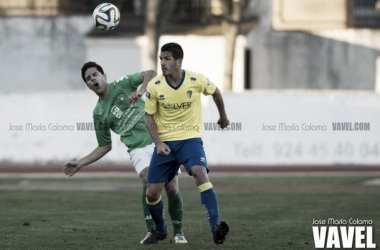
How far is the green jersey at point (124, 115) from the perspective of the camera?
1259cm

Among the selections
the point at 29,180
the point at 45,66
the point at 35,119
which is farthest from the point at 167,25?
the point at 29,180

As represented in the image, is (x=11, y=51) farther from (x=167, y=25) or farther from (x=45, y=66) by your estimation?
(x=167, y=25)

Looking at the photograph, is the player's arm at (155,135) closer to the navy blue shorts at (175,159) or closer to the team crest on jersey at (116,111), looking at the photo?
the navy blue shorts at (175,159)

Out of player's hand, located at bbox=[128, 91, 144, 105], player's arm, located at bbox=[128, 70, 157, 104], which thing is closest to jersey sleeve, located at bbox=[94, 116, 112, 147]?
player's arm, located at bbox=[128, 70, 157, 104]

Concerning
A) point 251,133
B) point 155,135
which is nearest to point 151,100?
point 155,135

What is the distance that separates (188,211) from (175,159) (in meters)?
4.97

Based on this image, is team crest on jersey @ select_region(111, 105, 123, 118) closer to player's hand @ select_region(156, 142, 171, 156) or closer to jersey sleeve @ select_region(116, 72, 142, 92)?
jersey sleeve @ select_region(116, 72, 142, 92)

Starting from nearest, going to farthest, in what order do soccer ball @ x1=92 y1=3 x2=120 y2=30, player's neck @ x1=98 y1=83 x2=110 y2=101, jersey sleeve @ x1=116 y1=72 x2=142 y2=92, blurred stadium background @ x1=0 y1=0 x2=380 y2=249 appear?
player's neck @ x1=98 y1=83 x2=110 y2=101 → jersey sleeve @ x1=116 y1=72 x2=142 y2=92 → soccer ball @ x1=92 y1=3 x2=120 y2=30 → blurred stadium background @ x1=0 y1=0 x2=380 y2=249

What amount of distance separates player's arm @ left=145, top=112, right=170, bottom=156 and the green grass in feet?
3.79

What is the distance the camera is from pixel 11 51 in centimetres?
4216

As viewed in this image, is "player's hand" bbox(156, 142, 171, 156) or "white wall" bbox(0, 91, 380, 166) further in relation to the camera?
"white wall" bbox(0, 91, 380, 166)

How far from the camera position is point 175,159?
11680 millimetres

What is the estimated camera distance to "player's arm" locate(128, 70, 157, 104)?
38.6ft

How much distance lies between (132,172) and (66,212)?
11025mm
